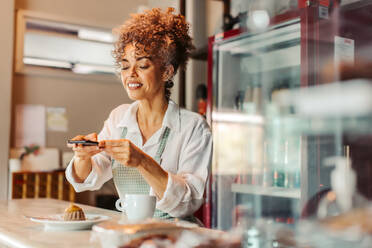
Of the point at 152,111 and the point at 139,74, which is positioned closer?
the point at 139,74

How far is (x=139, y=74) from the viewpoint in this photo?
164 cm

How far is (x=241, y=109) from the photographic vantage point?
7.82 feet

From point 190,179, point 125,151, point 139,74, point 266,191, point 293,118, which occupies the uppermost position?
point 139,74

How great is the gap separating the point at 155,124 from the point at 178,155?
0.56 ft

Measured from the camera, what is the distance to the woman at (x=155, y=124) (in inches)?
63.5

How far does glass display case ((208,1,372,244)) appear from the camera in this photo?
1.33m

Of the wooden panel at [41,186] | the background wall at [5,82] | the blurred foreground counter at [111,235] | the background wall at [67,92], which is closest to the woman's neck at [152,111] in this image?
the blurred foreground counter at [111,235]

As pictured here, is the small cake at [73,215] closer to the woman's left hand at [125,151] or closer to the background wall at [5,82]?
the woman's left hand at [125,151]

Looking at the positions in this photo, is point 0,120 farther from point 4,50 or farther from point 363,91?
point 363,91

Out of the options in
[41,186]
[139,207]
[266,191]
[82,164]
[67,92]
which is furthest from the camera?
[67,92]

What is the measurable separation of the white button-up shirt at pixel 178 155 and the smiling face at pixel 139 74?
0.42ft

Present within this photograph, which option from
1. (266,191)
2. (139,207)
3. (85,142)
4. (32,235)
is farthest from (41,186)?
(139,207)

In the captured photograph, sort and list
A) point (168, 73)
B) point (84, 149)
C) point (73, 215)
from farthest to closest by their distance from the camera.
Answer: point (168, 73)
point (84, 149)
point (73, 215)

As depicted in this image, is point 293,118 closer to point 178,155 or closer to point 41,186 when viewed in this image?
point 178,155
